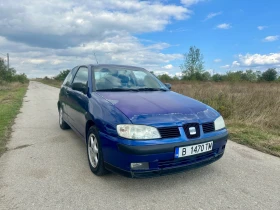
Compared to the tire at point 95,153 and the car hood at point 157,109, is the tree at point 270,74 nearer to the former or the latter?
the car hood at point 157,109

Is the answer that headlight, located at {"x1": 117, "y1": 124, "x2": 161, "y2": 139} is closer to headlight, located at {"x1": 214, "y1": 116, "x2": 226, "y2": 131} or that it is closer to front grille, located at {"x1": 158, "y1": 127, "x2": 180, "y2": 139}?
front grille, located at {"x1": 158, "y1": 127, "x2": 180, "y2": 139}

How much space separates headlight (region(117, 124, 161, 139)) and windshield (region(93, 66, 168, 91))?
4.22 ft

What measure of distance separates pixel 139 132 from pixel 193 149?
0.69 meters

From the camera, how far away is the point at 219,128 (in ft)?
9.95

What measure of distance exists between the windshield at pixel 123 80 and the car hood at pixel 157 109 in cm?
32

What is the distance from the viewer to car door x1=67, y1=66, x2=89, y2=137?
3.60m

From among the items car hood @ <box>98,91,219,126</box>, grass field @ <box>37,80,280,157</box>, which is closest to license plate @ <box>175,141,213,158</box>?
car hood @ <box>98,91,219,126</box>

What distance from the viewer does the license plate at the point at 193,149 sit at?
2.54 m

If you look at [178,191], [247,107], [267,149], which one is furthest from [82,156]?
[247,107]

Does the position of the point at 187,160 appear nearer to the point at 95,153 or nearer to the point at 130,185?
the point at 130,185

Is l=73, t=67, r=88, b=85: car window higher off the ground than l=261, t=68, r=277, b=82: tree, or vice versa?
l=261, t=68, r=277, b=82: tree

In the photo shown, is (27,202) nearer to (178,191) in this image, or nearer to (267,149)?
(178,191)

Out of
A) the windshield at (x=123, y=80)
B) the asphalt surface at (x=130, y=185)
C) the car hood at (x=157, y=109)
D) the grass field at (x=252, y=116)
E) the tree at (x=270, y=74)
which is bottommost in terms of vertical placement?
the asphalt surface at (x=130, y=185)

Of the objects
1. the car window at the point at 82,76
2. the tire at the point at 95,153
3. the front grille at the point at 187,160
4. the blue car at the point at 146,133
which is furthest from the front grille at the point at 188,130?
the car window at the point at 82,76
